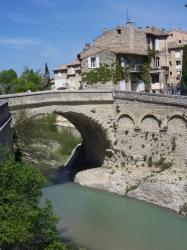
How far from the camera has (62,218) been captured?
2681 centimetres

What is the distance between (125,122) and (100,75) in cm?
906

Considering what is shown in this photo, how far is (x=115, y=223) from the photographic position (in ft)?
85.4

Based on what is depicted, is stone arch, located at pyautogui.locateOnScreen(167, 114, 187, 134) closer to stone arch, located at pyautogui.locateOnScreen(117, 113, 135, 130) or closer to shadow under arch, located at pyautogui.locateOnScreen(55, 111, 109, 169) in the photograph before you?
stone arch, located at pyautogui.locateOnScreen(117, 113, 135, 130)

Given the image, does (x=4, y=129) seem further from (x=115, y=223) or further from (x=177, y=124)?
(x=177, y=124)

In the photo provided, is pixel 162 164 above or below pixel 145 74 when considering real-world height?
below

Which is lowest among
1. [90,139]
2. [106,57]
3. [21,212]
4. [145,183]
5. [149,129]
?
[145,183]

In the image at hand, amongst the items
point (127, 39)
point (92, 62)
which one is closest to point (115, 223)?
point (92, 62)

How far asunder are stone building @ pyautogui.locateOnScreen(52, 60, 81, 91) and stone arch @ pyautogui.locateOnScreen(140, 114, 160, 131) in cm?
2828

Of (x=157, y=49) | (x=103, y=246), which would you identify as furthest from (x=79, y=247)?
(x=157, y=49)

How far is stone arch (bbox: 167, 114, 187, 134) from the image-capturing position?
100 feet

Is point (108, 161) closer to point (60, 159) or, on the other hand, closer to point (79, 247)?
point (60, 159)

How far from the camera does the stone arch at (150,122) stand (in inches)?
1282

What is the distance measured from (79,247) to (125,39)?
27.5 meters

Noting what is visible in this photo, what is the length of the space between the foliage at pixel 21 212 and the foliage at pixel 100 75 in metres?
26.7
